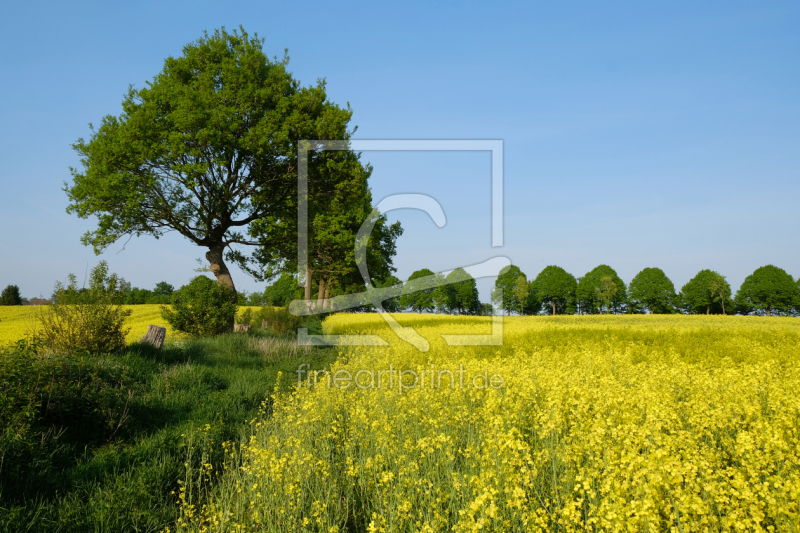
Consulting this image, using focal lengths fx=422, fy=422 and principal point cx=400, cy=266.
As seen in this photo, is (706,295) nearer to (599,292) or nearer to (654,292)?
(654,292)

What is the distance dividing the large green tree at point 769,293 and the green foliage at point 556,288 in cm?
A: 2163

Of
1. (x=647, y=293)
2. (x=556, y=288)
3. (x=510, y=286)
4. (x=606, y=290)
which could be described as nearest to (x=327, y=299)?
(x=510, y=286)

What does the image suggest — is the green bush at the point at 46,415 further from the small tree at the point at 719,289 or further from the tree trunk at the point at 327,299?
the small tree at the point at 719,289

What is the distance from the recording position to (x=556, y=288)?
68.1 metres

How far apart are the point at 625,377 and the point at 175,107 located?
17.7 metres

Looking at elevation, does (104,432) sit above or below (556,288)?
→ below

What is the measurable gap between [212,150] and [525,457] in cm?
1698

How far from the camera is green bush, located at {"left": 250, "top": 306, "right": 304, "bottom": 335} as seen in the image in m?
21.2

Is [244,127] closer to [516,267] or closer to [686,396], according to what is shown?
[686,396]

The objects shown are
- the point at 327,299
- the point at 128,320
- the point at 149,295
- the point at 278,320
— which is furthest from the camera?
the point at 149,295

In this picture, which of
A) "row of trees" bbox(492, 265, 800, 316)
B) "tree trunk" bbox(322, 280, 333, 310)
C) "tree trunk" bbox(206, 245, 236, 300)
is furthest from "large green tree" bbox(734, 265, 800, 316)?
"tree trunk" bbox(206, 245, 236, 300)

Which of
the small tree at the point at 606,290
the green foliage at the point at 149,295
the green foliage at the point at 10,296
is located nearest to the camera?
the green foliage at the point at 10,296

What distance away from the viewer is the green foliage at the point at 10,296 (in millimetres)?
38156

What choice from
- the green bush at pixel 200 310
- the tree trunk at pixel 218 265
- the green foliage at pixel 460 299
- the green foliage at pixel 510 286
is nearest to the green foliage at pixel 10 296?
the tree trunk at pixel 218 265
